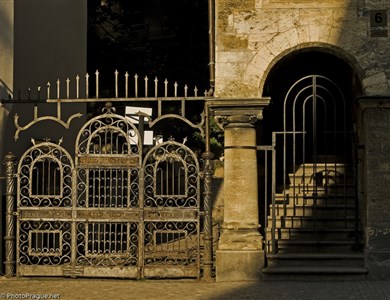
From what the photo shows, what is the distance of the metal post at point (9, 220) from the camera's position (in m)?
13.1

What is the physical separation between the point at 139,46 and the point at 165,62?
1637mm

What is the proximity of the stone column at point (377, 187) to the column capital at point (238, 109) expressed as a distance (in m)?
1.42

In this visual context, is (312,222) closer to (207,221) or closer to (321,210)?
(321,210)

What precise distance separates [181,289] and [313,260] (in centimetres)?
206

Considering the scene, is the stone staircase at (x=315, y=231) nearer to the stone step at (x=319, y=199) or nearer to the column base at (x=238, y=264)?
the stone step at (x=319, y=199)

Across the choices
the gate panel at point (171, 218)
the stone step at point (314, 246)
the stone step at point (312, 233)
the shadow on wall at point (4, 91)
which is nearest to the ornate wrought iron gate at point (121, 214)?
the gate panel at point (171, 218)

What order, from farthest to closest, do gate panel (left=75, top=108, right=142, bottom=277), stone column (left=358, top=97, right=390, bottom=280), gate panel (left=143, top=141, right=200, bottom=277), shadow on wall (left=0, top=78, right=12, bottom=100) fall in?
1. shadow on wall (left=0, top=78, right=12, bottom=100)
2. gate panel (left=75, top=108, right=142, bottom=277)
3. gate panel (left=143, top=141, right=200, bottom=277)
4. stone column (left=358, top=97, right=390, bottom=280)

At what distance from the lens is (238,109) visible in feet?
42.1

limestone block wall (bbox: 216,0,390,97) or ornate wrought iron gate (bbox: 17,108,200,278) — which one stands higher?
limestone block wall (bbox: 216,0,390,97)

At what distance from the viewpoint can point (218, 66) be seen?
42.4ft

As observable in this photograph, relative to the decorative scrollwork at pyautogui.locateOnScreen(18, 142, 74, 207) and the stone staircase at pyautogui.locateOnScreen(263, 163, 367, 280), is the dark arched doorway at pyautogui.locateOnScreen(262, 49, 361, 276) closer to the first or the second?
the stone staircase at pyautogui.locateOnScreen(263, 163, 367, 280)

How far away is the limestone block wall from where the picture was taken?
12820mm

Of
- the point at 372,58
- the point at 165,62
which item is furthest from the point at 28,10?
the point at 165,62

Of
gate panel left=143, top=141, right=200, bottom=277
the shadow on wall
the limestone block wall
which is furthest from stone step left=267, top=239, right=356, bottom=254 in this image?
the shadow on wall
